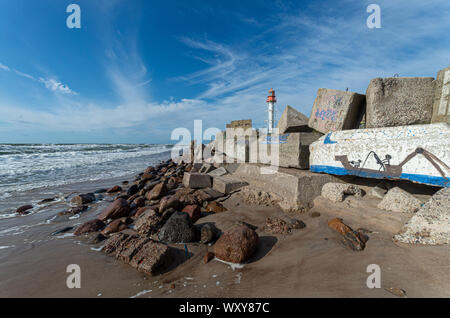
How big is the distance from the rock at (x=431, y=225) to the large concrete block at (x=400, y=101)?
1430mm

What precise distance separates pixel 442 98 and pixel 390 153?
114 centimetres

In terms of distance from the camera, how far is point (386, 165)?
2.72 meters

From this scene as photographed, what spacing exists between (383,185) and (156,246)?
3.61 meters

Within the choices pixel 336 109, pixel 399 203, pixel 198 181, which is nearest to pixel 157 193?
pixel 198 181

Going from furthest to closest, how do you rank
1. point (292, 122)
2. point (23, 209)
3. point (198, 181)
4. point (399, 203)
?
point (198, 181) → point (23, 209) → point (292, 122) → point (399, 203)

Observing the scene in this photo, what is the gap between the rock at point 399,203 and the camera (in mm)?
2340

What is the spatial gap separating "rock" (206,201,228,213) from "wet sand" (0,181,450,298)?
3.24 ft

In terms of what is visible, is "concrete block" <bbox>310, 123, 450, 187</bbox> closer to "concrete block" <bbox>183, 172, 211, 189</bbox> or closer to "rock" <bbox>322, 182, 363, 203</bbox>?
"rock" <bbox>322, 182, 363, 203</bbox>

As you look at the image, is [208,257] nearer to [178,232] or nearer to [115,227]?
[178,232]

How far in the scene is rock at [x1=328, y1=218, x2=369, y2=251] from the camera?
2061 millimetres

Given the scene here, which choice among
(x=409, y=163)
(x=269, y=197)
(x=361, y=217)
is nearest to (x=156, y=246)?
(x=269, y=197)

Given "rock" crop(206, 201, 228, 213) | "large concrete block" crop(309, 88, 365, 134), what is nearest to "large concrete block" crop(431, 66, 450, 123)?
"large concrete block" crop(309, 88, 365, 134)

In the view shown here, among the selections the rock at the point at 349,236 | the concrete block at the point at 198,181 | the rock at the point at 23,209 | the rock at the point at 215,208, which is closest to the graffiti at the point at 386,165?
the rock at the point at 349,236
